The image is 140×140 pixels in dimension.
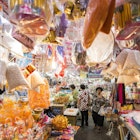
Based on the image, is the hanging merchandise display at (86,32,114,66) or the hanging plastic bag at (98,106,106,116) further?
the hanging plastic bag at (98,106,106,116)

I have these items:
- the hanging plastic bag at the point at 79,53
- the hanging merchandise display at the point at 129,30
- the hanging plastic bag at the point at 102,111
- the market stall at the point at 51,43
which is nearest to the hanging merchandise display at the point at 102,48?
the market stall at the point at 51,43

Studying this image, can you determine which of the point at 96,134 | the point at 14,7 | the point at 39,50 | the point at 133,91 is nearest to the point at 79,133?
the point at 96,134

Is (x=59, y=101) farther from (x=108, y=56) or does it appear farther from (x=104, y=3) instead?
(x=104, y=3)

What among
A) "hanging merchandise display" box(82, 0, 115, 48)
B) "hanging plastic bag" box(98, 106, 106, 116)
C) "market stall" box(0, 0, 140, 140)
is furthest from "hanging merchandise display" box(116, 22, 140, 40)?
"hanging plastic bag" box(98, 106, 106, 116)

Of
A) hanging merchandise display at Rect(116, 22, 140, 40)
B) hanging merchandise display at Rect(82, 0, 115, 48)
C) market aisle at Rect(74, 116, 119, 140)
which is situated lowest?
market aisle at Rect(74, 116, 119, 140)

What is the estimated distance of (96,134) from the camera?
20.3ft

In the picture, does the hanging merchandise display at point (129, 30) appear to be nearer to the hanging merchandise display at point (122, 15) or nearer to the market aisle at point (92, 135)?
the hanging merchandise display at point (122, 15)

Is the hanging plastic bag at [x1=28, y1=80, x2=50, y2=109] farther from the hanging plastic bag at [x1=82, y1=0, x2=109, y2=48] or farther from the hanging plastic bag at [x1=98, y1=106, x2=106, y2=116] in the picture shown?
the hanging plastic bag at [x1=98, y1=106, x2=106, y2=116]

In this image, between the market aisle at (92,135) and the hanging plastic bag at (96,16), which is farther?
the market aisle at (92,135)

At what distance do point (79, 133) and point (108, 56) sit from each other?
15.1ft

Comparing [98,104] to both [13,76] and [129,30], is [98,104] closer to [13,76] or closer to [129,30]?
[13,76]

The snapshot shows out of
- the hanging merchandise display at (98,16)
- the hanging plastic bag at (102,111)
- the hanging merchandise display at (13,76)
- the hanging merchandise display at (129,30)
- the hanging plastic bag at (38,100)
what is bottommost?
the hanging plastic bag at (102,111)

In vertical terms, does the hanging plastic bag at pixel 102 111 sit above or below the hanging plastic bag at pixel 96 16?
below

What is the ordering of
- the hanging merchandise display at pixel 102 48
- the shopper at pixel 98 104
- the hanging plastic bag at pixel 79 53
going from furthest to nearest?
1. the shopper at pixel 98 104
2. the hanging plastic bag at pixel 79 53
3. the hanging merchandise display at pixel 102 48
